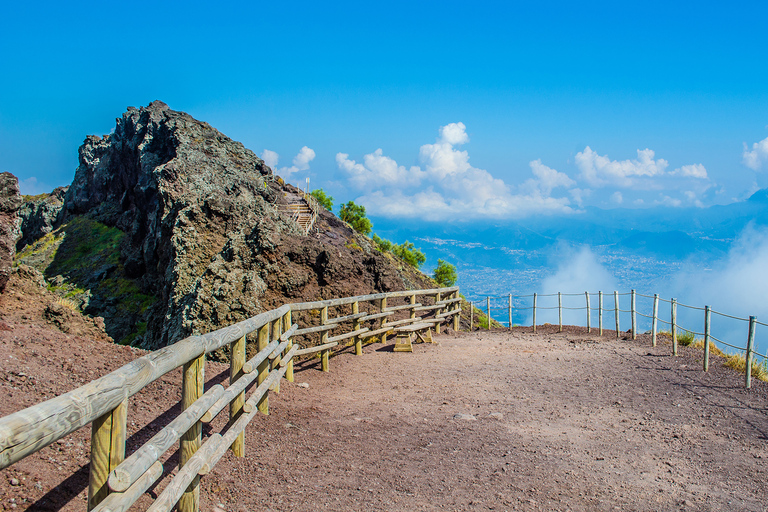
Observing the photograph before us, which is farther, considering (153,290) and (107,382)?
(153,290)

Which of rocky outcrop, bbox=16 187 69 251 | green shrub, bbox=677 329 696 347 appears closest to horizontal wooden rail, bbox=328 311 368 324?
green shrub, bbox=677 329 696 347

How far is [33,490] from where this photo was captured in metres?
3.38

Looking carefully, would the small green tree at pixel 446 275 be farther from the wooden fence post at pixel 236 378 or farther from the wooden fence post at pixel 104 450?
the wooden fence post at pixel 104 450

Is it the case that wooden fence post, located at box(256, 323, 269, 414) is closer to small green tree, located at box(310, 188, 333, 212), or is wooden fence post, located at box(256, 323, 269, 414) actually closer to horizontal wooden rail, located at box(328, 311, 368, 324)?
horizontal wooden rail, located at box(328, 311, 368, 324)

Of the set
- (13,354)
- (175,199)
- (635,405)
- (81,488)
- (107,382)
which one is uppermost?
(175,199)

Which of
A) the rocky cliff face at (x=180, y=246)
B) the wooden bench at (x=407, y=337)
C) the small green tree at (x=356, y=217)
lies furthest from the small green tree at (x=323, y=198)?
the wooden bench at (x=407, y=337)

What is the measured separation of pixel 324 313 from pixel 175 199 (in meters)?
11.5

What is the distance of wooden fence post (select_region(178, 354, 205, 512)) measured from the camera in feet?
11.7

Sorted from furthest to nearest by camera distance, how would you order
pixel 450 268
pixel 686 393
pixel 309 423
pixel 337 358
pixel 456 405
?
pixel 450 268 → pixel 337 358 → pixel 686 393 → pixel 456 405 → pixel 309 423

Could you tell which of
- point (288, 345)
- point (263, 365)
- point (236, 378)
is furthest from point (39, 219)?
point (236, 378)

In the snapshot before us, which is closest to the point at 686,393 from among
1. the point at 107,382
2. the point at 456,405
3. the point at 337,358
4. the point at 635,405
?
the point at 635,405

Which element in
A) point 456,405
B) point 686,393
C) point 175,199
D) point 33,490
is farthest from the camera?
point 175,199

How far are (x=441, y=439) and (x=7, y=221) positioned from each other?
8335 mm

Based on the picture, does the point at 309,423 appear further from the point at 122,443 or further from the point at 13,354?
the point at 122,443
